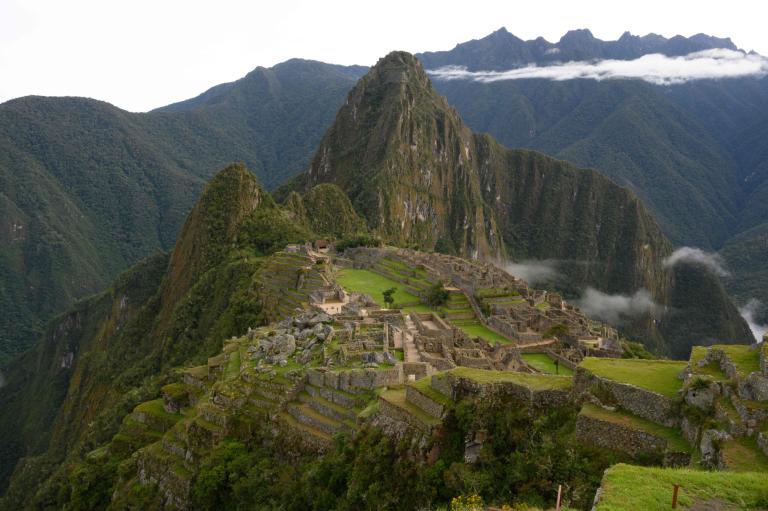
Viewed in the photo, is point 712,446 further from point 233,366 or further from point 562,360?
point 562,360

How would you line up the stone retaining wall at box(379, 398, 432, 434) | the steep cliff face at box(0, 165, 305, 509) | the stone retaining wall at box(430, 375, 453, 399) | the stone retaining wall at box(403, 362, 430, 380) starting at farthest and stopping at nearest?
the steep cliff face at box(0, 165, 305, 509) → the stone retaining wall at box(403, 362, 430, 380) → the stone retaining wall at box(430, 375, 453, 399) → the stone retaining wall at box(379, 398, 432, 434)


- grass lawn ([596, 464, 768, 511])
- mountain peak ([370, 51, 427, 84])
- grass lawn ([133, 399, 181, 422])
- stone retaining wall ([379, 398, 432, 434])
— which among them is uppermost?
mountain peak ([370, 51, 427, 84])

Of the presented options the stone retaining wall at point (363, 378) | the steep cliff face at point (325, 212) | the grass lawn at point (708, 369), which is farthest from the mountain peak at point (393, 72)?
the grass lawn at point (708, 369)

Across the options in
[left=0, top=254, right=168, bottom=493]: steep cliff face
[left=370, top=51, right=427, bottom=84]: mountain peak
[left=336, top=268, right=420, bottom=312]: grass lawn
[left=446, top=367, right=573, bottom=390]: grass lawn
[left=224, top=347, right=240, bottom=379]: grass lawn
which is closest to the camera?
[left=446, top=367, right=573, bottom=390]: grass lawn

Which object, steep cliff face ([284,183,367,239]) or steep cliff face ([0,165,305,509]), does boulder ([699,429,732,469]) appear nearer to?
steep cliff face ([0,165,305,509])

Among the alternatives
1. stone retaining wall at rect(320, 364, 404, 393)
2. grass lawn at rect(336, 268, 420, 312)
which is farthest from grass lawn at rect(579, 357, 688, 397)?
grass lawn at rect(336, 268, 420, 312)

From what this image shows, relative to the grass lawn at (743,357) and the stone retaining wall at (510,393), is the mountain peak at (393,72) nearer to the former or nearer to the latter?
the stone retaining wall at (510,393)

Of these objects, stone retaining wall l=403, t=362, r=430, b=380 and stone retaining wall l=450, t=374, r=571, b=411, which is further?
stone retaining wall l=403, t=362, r=430, b=380
